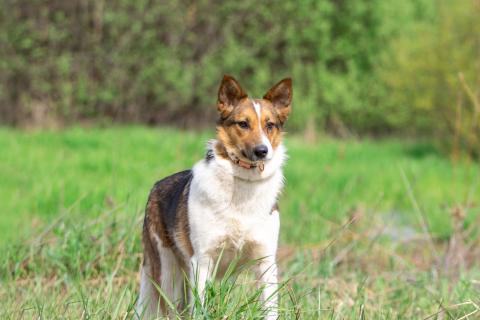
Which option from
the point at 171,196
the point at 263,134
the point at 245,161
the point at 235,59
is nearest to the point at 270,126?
the point at 263,134

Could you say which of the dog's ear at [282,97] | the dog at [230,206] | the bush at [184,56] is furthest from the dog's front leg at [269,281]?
the bush at [184,56]

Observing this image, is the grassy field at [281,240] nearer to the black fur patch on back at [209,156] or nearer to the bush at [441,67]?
the black fur patch on back at [209,156]

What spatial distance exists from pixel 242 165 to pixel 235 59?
1248 cm

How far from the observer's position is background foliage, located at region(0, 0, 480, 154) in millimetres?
14586

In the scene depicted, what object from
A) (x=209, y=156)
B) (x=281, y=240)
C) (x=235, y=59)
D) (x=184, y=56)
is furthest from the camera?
(x=235, y=59)

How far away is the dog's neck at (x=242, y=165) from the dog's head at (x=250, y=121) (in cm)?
2

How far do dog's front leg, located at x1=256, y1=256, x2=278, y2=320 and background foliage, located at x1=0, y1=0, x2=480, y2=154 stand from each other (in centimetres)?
963

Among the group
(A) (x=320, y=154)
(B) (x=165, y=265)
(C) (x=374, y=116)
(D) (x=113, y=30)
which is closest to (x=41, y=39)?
(D) (x=113, y=30)

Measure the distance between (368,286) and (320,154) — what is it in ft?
22.9

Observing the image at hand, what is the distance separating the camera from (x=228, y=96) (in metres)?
4.40

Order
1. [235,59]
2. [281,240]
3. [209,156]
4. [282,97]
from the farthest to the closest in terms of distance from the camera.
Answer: [235,59], [281,240], [282,97], [209,156]

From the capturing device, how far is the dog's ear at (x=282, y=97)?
4457 mm

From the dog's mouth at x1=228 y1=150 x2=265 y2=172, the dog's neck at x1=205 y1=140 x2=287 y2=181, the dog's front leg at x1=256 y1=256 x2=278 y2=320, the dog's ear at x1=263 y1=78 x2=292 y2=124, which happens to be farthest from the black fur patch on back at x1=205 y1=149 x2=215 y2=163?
the dog's front leg at x1=256 y1=256 x2=278 y2=320

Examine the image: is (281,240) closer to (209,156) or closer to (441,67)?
(209,156)
